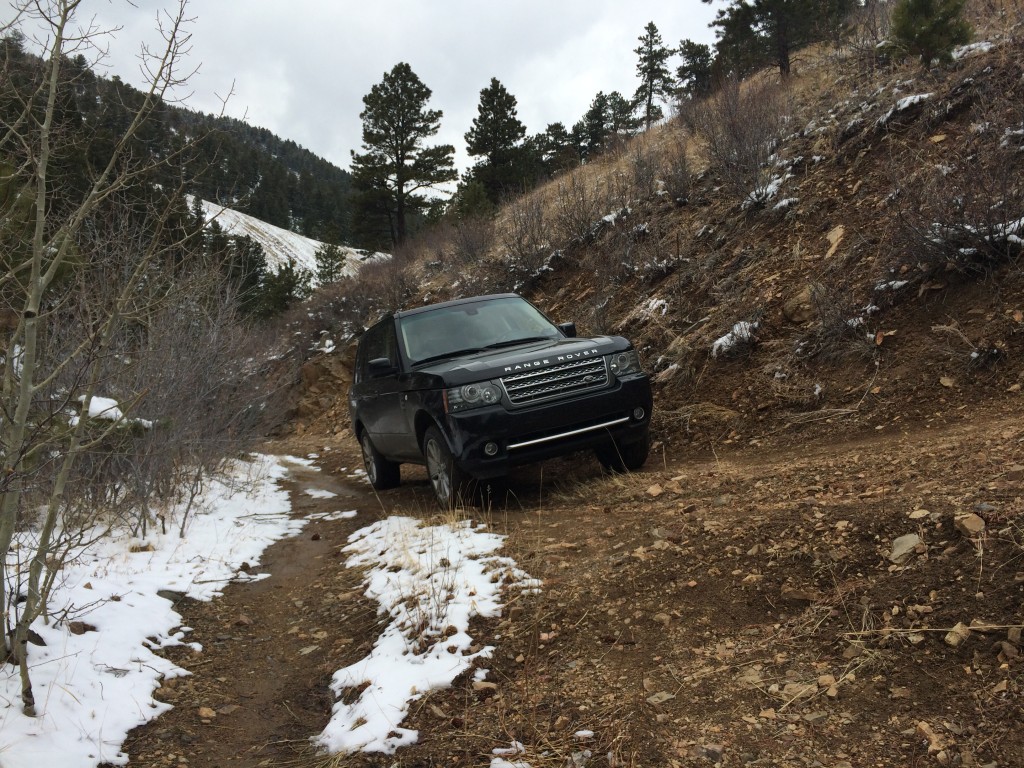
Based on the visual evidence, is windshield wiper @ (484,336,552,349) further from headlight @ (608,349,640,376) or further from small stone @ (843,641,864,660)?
small stone @ (843,641,864,660)

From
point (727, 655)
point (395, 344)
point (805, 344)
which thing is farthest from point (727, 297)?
point (727, 655)

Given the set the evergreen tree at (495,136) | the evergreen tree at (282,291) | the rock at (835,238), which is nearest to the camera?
the rock at (835,238)

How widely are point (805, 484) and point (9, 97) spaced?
16.3ft

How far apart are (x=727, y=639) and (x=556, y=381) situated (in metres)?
2.93

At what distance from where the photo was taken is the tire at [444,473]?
581 cm

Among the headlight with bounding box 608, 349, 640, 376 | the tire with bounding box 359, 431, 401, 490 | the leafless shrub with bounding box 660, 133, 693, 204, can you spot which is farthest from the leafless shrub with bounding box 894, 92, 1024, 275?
the tire with bounding box 359, 431, 401, 490

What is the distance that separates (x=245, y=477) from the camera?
10719mm

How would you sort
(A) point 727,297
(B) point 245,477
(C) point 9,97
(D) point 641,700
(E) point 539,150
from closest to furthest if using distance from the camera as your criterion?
1. (D) point 641,700
2. (C) point 9,97
3. (A) point 727,297
4. (B) point 245,477
5. (E) point 539,150

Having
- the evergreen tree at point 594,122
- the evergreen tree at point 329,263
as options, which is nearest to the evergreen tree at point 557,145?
the evergreen tree at point 594,122

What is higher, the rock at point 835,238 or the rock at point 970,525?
the rock at point 835,238

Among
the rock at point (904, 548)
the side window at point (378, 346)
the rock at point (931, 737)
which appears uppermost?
the side window at point (378, 346)

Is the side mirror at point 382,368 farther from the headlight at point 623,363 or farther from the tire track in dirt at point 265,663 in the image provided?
the headlight at point 623,363

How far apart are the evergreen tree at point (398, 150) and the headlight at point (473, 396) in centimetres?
3093

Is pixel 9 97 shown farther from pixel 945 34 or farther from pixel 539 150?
pixel 539 150
